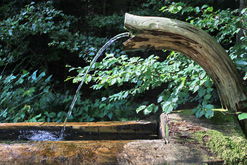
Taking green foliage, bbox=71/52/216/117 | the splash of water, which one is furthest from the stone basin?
the splash of water

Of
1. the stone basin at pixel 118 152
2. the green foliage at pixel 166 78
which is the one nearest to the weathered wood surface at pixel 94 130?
the green foliage at pixel 166 78

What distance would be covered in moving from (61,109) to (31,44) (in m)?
1.76

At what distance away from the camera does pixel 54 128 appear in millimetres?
1898

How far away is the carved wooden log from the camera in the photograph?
1.26m

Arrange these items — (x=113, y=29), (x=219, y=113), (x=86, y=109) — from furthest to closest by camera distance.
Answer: (x=113, y=29), (x=86, y=109), (x=219, y=113)

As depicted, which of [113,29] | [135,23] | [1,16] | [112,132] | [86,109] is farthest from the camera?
[113,29]

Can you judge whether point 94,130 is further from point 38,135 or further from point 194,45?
point 194,45

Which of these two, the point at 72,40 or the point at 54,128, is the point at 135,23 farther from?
the point at 72,40

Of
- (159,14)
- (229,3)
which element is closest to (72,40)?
(159,14)

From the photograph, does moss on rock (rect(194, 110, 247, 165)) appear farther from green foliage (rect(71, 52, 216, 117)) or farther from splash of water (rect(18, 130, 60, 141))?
splash of water (rect(18, 130, 60, 141))

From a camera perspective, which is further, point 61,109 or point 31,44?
point 31,44

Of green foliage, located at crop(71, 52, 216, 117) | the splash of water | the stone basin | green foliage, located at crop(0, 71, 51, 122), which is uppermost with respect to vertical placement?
green foliage, located at crop(71, 52, 216, 117)

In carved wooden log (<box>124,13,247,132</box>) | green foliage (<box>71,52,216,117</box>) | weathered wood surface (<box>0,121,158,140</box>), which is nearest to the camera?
carved wooden log (<box>124,13,247,132</box>)

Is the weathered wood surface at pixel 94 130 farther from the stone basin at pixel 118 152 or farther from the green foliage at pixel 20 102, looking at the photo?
the green foliage at pixel 20 102
